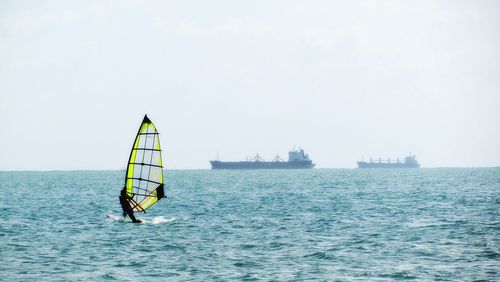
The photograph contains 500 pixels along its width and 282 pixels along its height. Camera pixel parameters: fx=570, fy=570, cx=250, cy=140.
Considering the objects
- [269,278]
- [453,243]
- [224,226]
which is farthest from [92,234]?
[453,243]

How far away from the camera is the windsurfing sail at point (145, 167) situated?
31.3m

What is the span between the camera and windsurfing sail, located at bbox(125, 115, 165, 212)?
31.3 metres

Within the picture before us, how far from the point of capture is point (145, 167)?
1254 inches

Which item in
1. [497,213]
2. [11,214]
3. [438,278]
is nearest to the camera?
[438,278]

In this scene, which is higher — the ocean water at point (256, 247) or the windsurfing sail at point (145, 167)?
the windsurfing sail at point (145, 167)

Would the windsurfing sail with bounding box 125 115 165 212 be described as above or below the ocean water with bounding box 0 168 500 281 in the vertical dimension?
above

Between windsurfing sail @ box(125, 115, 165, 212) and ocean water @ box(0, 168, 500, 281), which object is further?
windsurfing sail @ box(125, 115, 165, 212)

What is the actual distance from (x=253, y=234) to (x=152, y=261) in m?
8.88

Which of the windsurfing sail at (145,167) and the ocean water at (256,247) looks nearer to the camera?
the ocean water at (256,247)

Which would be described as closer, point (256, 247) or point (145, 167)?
point (256, 247)

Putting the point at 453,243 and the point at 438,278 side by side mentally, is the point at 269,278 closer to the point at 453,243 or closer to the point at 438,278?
the point at 438,278

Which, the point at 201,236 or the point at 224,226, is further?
the point at 224,226

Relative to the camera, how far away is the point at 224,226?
34875 mm

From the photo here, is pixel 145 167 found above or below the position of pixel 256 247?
above
